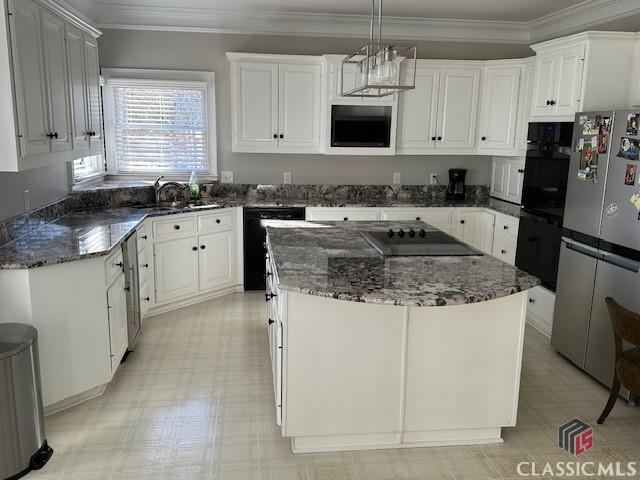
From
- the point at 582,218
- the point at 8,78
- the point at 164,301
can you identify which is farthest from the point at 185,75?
the point at 582,218

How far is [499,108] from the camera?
206 inches

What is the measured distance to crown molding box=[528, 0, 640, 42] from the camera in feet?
14.0

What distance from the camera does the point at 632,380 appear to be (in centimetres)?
280

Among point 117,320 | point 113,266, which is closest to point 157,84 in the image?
point 113,266

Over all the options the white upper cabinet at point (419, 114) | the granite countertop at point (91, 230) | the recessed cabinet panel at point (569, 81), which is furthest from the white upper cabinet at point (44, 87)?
the recessed cabinet panel at point (569, 81)

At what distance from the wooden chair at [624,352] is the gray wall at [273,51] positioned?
3192 mm

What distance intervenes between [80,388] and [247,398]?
95 centimetres

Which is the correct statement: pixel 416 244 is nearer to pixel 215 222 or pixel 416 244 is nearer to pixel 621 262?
pixel 621 262

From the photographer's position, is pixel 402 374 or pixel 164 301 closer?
pixel 402 374

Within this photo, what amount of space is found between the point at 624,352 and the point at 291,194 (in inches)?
139

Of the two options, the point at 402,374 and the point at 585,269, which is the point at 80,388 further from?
the point at 585,269

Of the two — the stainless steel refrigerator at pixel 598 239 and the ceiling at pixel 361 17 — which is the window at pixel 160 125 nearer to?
the ceiling at pixel 361 17

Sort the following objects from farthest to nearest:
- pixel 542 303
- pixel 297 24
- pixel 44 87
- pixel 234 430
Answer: pixel 297 24 → pixel 542 303 → pixel 44 87 → pixel 234 430

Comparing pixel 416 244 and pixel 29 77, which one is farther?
pixel 416 244
